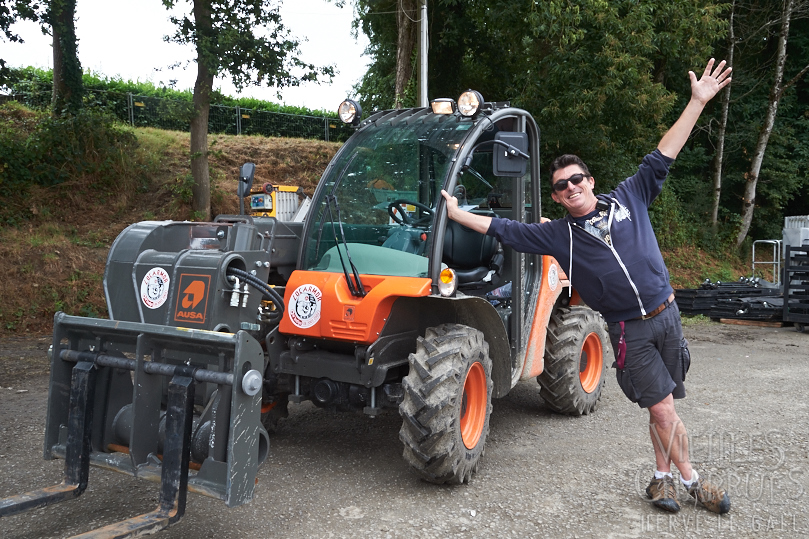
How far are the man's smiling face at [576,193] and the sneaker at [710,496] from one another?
163 centimetres

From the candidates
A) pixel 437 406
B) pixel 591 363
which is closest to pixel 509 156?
pixel 437 406

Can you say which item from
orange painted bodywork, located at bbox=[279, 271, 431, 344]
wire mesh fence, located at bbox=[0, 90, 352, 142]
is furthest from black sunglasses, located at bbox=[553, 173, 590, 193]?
wire mesh fence, located at bbox=[0, 90, 352, 142]

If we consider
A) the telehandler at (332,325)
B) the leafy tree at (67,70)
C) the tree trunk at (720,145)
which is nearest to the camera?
A: the telehandler at (332,325)

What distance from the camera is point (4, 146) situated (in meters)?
12.6

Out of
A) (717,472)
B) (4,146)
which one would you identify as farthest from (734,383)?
(4,146)

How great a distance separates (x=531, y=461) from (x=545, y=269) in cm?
143

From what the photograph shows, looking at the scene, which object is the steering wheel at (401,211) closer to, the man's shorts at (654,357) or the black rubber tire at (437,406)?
the black rubber tire at (437,406)

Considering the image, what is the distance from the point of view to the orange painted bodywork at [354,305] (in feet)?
12.9

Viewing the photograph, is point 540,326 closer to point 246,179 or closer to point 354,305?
point 354,305

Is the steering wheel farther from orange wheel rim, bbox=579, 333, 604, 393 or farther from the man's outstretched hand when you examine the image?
orange wheel rim, bbox=579, 333, 604, 393

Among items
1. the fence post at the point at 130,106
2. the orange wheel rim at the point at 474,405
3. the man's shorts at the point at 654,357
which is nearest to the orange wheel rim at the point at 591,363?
the orange wheel rim at the point at 474,405

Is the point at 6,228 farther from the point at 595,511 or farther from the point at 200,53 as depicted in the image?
the point at 595,511

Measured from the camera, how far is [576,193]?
3.81 meters

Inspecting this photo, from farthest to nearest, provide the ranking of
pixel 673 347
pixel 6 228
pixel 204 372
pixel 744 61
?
pixel 744 61 → pixel 6 228 → pixel 673 347 → pixel 204 372
